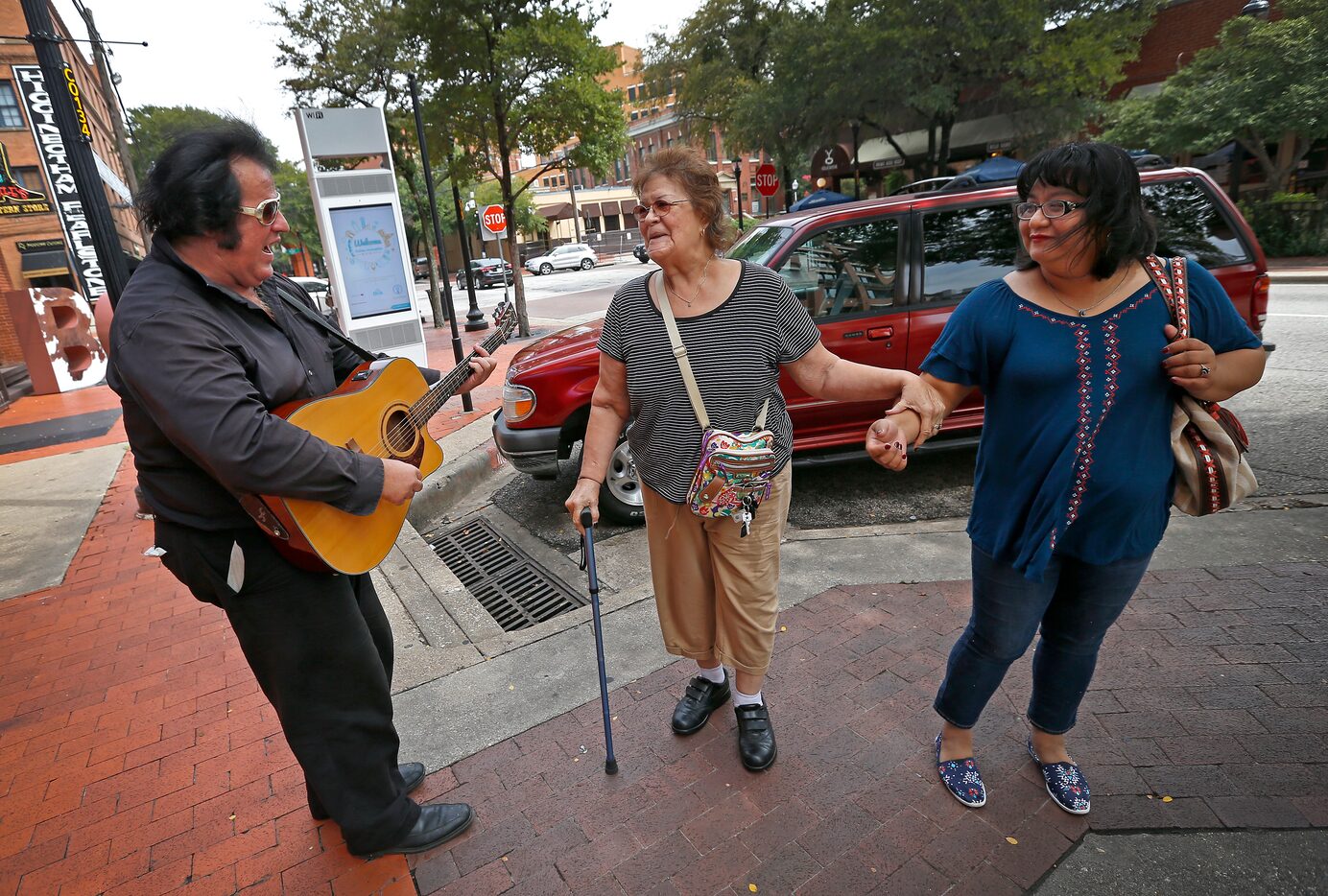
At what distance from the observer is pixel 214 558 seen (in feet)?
6.19

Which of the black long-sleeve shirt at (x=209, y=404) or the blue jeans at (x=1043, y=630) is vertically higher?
the black long-sleeve shirt at (x=209, y=404)

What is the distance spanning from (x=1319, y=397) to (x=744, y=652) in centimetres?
688

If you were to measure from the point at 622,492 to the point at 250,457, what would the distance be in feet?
10.8

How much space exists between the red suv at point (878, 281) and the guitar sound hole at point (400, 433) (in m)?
2.05

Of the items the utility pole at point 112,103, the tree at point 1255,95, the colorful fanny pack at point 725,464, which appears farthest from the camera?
the tree at point 1255,95

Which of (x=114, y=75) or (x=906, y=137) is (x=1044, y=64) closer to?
(x=906, y=137)

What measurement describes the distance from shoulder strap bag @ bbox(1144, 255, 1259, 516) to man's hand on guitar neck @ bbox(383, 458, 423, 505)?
210 centimetres

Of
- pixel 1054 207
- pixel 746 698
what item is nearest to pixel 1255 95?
pixel 1054 207

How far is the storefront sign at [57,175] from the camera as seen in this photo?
9.96m

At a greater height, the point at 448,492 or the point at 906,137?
the point at 906,137

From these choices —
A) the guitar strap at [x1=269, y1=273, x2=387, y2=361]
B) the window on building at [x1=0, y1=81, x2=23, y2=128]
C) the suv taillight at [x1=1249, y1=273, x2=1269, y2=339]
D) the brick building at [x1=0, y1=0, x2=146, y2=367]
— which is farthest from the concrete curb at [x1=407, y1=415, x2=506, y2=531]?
the window on building at [x1=0, y1=81, x2=23, y2=128]

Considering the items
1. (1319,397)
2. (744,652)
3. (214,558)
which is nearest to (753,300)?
(744,652)

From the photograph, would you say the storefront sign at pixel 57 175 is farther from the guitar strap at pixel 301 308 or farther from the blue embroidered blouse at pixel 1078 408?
the blue embroidered blouse at pixel 1078 408

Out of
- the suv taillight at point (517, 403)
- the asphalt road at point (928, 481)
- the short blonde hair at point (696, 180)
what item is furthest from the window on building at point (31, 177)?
the short blonde hair at point (696, 180)
